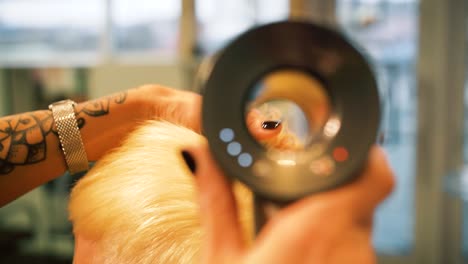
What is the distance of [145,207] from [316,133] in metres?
0.32

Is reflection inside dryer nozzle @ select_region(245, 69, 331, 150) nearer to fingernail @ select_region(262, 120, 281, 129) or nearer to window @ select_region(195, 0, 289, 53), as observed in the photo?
fingernail @ select_region(262, 120, 281, 129)

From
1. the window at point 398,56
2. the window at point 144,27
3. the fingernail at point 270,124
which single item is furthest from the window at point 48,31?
the fingernail at point 270,124

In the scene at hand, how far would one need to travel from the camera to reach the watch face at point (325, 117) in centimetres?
33

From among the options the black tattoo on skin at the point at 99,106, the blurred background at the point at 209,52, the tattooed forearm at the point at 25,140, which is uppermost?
the black tattoo on skin at the point at 99,106

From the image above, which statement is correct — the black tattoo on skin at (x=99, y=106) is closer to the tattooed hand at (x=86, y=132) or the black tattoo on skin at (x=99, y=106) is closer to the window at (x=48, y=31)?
the tattooed hand at (x=86, y=132)

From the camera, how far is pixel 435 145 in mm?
2805

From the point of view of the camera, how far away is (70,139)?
0.68 meters

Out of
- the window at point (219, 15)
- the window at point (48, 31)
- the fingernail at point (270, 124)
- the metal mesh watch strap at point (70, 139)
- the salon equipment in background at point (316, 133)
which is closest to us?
the salon equipment in background at point (316, 133)

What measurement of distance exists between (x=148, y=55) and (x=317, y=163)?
3.21 m

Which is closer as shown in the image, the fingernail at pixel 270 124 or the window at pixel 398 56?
the fingernail at pixel 270 124

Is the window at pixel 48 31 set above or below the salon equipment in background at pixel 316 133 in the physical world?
below

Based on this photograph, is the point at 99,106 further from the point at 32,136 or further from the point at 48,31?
the point at 48,31

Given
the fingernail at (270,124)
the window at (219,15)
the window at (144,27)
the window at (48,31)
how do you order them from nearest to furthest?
the fingernail at (270,124), the window at (219,15), the window at (144,27), the window at (48,31)

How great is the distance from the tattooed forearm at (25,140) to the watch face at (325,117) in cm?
44
